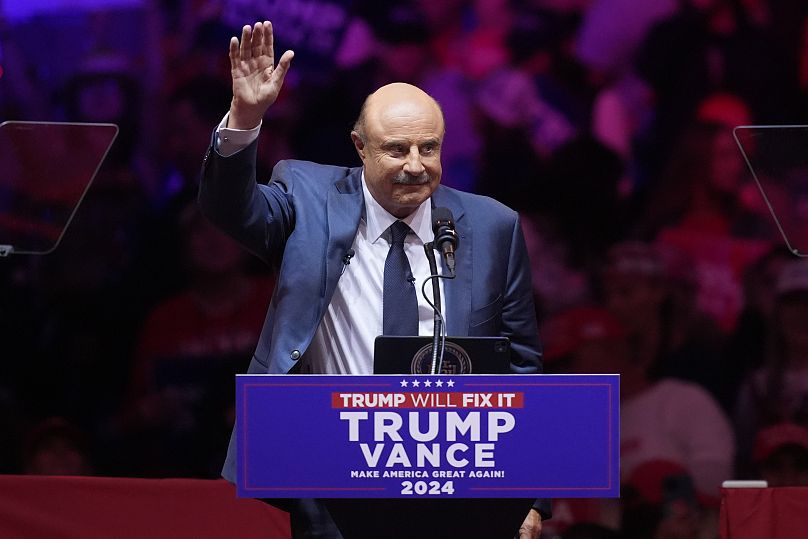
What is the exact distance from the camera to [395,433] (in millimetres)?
2232

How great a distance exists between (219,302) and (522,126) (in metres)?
1.40

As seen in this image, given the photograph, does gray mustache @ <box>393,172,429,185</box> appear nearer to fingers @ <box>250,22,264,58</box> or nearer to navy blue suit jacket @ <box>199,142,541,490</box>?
navy blue suit jacket @ <box>199,142,541,490</box>

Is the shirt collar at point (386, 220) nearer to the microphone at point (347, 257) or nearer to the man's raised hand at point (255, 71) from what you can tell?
the microphone at point (347, 257)

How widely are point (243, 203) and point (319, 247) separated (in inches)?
8.8

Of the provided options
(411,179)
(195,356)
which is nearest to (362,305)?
(411,179)

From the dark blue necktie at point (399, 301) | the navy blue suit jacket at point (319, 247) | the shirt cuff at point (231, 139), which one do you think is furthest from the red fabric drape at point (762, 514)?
the shirt cuff at point (231, 139)

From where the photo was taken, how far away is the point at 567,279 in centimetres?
520

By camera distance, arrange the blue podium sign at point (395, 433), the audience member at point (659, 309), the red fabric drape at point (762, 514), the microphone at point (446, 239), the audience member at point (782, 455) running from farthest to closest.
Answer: the audience member at point (659, 309)
the audience member at point (782, 455)
the red fabric drape at point (762, 514)
the microphone at point (446, 239)
the blue podium sign at point (395, 433)

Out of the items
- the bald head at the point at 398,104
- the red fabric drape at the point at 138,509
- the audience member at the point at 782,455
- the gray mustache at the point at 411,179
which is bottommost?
the red fabric drape at the point at 138,509

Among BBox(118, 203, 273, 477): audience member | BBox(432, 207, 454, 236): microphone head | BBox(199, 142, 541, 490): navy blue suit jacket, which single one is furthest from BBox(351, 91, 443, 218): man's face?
BBox(118, 203, 273, 477): audience member

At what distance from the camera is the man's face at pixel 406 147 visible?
276 centimetres

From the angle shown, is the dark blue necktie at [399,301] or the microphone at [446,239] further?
the dark blue necktie at [399,301]

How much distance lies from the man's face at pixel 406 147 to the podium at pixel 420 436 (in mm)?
652

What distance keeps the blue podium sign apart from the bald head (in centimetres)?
76
